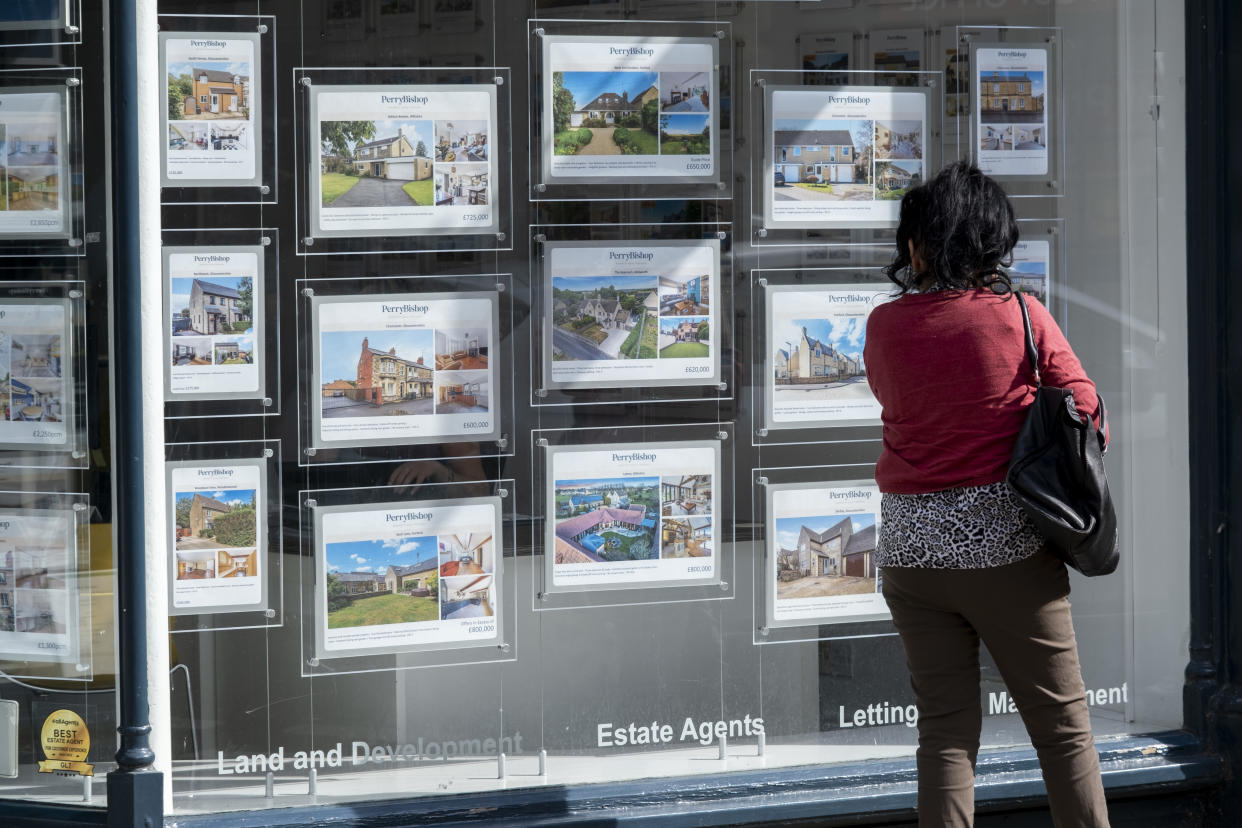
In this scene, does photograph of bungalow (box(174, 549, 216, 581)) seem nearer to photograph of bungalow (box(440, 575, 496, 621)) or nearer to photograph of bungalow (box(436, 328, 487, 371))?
photograph of bungalow (box(440, 575, 496, 621))

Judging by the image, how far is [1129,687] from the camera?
4.61 metres

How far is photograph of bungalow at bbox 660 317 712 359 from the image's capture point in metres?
4.23

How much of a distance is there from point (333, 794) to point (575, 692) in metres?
0.76

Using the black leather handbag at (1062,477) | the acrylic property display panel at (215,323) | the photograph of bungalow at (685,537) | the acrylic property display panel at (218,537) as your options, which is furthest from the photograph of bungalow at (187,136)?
the black leather handbag at (1062,477)

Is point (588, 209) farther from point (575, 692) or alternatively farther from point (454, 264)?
point (575, 692)

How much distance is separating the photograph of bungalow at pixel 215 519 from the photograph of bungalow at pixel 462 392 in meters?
0.60

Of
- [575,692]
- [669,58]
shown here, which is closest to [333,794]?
[575,692]

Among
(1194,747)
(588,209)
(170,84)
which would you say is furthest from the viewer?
(1194,747)

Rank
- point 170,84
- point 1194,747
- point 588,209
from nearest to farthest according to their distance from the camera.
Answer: point 170,84, point 588,209, point 1194,747

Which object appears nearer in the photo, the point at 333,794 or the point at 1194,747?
the point at 333,794

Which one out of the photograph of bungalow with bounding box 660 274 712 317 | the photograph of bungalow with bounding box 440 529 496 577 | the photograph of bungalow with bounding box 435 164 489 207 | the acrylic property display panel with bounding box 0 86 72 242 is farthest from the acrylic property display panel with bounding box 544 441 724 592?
the acrylic property display panel with bounding box 0 86 72 242

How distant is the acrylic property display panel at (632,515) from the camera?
4.18m

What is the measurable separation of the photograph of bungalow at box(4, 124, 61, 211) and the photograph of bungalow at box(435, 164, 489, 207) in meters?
1.05

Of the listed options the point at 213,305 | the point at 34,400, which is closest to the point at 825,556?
the point at 213,305
